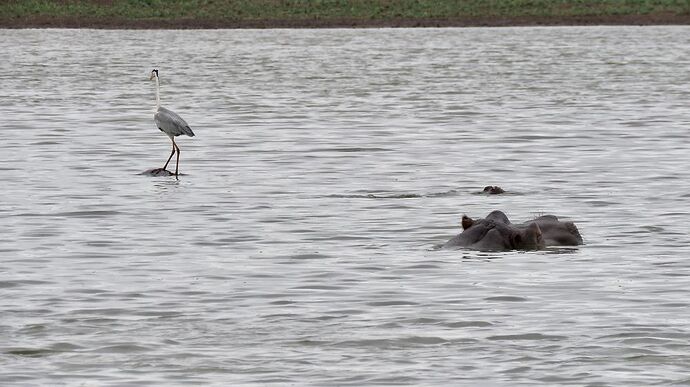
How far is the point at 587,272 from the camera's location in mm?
14602

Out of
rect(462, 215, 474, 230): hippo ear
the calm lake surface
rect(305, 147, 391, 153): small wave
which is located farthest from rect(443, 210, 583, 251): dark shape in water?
rect(305, 147, 391, 153): small wave

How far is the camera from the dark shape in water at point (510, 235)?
621 inches

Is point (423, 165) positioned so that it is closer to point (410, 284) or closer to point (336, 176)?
point (336, 176)

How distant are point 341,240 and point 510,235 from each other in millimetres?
1737

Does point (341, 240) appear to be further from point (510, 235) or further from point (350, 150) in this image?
point (350, 150)

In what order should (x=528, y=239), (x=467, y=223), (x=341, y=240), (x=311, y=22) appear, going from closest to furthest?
(x=528, y=239), (x=467, y=223), (x=341, y=240), (x=311, y=22)

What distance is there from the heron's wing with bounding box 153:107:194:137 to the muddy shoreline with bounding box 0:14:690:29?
51449 millimetres

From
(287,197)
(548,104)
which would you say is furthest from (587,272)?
(548,104)

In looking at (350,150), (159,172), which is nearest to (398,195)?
(159,172)

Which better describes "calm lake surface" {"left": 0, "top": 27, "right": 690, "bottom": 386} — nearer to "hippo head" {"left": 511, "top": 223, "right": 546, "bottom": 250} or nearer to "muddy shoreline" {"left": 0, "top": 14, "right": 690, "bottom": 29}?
"hippo head" {"left": 511, "top": 223, "right": 546, "bottom": 250}

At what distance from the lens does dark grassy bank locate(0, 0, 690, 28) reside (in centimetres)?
7494

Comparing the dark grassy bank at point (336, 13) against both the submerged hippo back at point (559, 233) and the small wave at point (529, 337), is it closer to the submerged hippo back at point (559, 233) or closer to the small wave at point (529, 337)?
the submerged hippo back at point (559, 233)

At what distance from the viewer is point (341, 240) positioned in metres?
16.7

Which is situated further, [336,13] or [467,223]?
[336,13]
